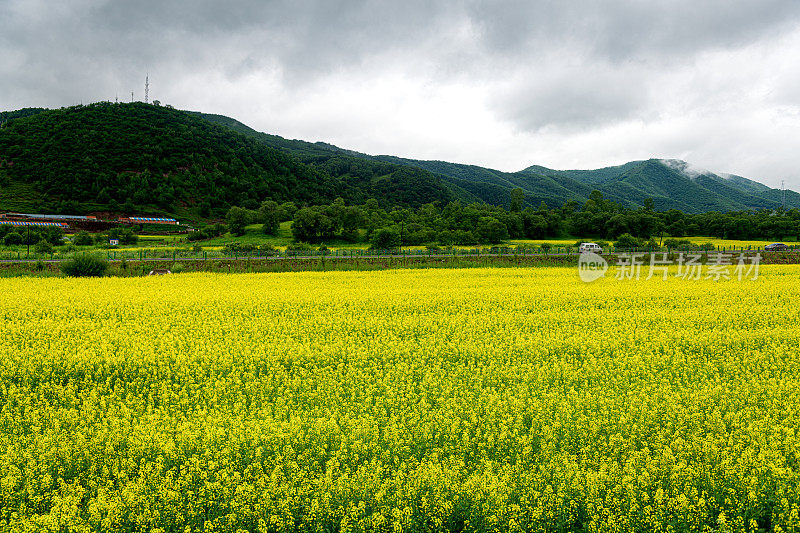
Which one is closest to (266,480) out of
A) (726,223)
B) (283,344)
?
(283,344)

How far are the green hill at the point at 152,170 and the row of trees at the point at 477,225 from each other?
37829 millimetres

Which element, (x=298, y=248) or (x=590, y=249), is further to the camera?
(x=590, y=249)

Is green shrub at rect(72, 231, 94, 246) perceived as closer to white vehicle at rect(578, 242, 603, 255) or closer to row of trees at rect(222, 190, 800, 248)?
row of trees at rect(222, 190, 800, 248)

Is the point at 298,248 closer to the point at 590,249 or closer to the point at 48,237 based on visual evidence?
the point at 48,237

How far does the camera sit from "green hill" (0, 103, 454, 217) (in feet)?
323

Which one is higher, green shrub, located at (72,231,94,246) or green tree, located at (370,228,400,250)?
green tree, located at (370,228,400,250)

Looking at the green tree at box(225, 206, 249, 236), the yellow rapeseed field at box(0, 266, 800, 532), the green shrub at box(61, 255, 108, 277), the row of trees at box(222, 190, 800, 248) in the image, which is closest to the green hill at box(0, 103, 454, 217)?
the green tree at box(225, 206, 249, 236)

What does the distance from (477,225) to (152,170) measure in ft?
293

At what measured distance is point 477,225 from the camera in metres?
71.5

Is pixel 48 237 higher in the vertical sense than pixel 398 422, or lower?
higher

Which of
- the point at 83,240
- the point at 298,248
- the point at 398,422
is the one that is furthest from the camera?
the point at 83,240

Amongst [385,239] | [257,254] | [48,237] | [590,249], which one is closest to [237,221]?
[48,237]

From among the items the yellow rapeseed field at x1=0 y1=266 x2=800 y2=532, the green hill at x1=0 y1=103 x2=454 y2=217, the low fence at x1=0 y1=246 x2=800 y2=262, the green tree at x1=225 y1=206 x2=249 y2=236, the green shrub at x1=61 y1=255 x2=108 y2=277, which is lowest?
the yellow rapeseed field at x1=0 y1=266 x2=800 y2=532

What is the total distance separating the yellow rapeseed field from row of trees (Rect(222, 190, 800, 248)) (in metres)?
40.3
